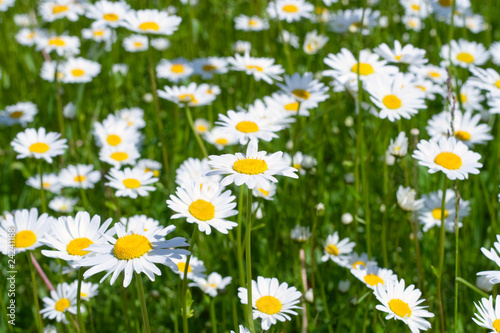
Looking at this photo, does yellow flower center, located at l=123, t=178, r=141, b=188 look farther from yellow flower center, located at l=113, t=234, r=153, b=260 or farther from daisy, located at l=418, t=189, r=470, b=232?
daisy, located at l=418, t=189, r=470, b=232

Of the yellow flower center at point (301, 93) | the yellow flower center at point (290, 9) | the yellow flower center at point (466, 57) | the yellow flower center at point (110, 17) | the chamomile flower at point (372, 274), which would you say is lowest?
the chamomile flower at point (372, 274)

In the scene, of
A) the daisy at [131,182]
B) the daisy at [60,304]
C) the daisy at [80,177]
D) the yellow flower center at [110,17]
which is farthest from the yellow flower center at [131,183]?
the yellow flower center at [110,17]

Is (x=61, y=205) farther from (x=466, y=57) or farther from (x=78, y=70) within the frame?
(x=466, y=57)

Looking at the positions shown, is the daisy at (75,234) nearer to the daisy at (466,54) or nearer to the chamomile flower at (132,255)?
the chamomile flower at (132,255)

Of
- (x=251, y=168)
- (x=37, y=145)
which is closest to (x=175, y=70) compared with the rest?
(x=37, y=145)

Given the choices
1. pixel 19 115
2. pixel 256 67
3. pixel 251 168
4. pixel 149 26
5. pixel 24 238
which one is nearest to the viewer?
pixel 251 168
